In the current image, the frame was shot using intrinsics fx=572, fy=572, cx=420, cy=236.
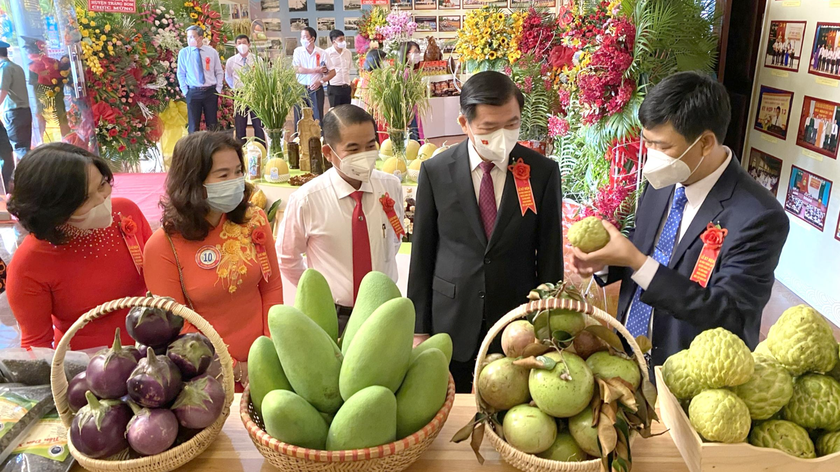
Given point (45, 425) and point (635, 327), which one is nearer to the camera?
point (45, 425)

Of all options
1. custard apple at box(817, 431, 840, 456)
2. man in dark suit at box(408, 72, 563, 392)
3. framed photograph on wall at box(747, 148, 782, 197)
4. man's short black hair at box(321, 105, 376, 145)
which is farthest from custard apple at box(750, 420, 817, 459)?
→ framed photograph on wall at box(747, 148, 782, 197)

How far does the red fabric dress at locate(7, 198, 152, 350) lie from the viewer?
175cm

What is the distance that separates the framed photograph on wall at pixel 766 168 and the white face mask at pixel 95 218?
14.8 ft

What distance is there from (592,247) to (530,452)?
76cm

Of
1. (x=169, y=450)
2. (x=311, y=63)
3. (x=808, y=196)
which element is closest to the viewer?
(x=169, y=450)

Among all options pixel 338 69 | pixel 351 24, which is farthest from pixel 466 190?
pixel 351 24

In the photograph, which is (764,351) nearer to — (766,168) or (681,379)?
(681,379)

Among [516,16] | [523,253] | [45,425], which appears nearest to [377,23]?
[516,16]

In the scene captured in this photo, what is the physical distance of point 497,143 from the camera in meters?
1.94

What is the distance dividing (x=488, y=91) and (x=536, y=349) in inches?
41.4

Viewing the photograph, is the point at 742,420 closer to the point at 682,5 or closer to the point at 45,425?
the point at 45,425

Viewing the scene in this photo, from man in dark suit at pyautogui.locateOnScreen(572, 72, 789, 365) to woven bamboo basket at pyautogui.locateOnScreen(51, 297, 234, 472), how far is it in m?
1.05

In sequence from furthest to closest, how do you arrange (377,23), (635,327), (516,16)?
(377,23), (516,16), (635,327)

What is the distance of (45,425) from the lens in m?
1.18
